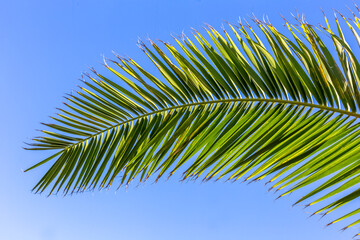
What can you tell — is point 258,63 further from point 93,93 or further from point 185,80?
point 93,93

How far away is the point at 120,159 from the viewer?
7.41 ft

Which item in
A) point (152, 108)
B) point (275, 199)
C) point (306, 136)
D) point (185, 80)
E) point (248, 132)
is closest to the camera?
point (275, 199)

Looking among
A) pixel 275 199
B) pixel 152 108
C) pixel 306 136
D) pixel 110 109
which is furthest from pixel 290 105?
pixel 110 109

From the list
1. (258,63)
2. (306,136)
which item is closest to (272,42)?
(258,63)

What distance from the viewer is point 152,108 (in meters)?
2.36

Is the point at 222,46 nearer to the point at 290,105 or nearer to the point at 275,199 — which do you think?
the point at 290,105

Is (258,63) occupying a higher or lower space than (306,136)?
higher

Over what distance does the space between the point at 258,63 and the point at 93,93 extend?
90 cm

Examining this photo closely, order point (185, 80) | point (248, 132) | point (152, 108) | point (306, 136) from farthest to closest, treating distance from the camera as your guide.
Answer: point (152, 108), point (185, 80), point (248, 132), point (306, 136)

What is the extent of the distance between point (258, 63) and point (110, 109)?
2.89 feet

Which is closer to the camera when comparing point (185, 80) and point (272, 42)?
point (272, 42)

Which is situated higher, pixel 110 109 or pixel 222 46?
pixel 222 46

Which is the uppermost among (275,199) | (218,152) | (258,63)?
(258,63)

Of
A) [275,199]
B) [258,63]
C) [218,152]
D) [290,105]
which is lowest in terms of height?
[275,199]
